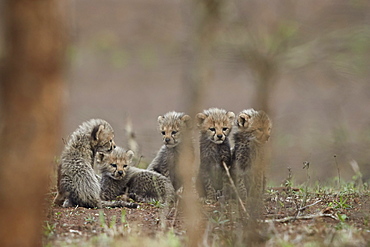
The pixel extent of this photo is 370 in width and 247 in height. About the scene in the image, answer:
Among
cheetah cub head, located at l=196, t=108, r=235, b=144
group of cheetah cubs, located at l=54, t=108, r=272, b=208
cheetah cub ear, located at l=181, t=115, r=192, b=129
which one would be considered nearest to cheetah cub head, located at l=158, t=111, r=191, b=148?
group of cheetah cubs, located at l=54, t=108, r=272, b=208

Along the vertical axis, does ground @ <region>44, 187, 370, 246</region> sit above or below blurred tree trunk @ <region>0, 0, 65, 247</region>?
below

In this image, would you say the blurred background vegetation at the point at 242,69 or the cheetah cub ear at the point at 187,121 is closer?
the cheetah cub ear at the point at 187,121

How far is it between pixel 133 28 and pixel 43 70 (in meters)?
15.5

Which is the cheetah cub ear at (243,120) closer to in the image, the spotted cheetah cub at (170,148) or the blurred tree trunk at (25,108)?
the spotted cheetah cub at (170,148)

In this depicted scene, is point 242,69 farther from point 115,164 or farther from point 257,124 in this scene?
point 115,164

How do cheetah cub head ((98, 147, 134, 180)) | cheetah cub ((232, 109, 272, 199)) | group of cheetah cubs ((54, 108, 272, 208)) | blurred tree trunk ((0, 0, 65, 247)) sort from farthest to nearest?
cheetah cub head ((98, 147, 134, 180)) → cheetah cub ((232, 109, 272, 199)) → group of cheetah cubs ((54, 108, 272, 208)) → blurred tree trunk ((0, 0, 65, 247))

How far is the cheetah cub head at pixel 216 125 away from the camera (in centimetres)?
820

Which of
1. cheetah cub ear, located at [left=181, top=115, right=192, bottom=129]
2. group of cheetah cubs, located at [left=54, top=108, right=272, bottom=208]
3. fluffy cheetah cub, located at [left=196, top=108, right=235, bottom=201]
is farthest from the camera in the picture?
fluffy cheetah cub, located at [left=196, top=108, right=235, bottom=201]

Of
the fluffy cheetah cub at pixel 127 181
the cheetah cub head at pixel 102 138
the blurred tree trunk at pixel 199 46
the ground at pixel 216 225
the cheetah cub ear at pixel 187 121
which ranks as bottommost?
the ground at pixel 216 225

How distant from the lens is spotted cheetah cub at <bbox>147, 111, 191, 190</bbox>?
8.45 meters

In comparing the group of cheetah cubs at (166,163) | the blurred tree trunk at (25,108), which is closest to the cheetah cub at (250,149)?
the group of cheetah cubs at (166,163)

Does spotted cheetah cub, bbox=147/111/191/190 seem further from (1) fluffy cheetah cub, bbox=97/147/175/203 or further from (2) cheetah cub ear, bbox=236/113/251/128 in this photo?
(2) cheetah cub ear, bbox=236/113/251/128

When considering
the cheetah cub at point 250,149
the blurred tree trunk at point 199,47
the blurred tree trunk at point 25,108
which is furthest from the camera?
the cheetah cub at point 250,149

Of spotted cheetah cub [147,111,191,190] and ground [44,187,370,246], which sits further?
spotted cheetah cub [147,111,191,190]
